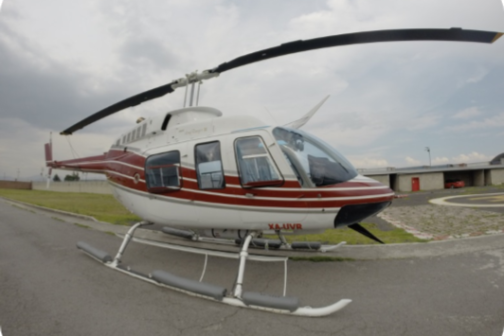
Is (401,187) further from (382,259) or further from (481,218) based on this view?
(382,259)

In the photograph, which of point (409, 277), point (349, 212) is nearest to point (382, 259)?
point (409, 277)

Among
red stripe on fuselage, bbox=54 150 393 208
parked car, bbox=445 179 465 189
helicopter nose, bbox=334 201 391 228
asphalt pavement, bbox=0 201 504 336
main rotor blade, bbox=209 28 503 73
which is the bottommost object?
asphalt pavement, bbox=0 201 504 336

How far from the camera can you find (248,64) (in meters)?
5.15

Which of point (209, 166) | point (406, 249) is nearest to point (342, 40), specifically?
point (209, 166)

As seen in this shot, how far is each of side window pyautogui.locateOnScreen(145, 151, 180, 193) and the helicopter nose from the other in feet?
9.68

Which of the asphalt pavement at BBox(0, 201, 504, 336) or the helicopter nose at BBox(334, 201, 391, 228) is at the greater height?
the helicopter nose at BBox(334, 201, 391, 228)

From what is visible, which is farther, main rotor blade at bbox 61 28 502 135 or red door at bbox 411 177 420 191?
red door at bbox 411 177 420 191

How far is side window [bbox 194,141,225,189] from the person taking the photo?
4688mm

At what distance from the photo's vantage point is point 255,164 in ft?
14.6

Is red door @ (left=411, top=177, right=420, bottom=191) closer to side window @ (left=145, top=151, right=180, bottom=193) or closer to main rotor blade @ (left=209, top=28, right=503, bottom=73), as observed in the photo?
main rotor blade @ (left=209, top=28, right=503, bottom=73)

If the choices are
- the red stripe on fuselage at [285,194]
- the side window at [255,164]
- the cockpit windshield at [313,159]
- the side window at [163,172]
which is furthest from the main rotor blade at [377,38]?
the side window at [163,172]

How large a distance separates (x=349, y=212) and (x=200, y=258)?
347 cm

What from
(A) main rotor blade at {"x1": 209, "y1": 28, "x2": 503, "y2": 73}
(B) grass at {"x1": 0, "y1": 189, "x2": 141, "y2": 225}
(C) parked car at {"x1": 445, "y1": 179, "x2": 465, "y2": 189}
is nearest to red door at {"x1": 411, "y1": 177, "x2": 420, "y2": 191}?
(C) parked car at {"x1": 445, "y1": 179, "x2": 465, "y2": 189}

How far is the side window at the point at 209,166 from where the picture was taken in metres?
4.69
